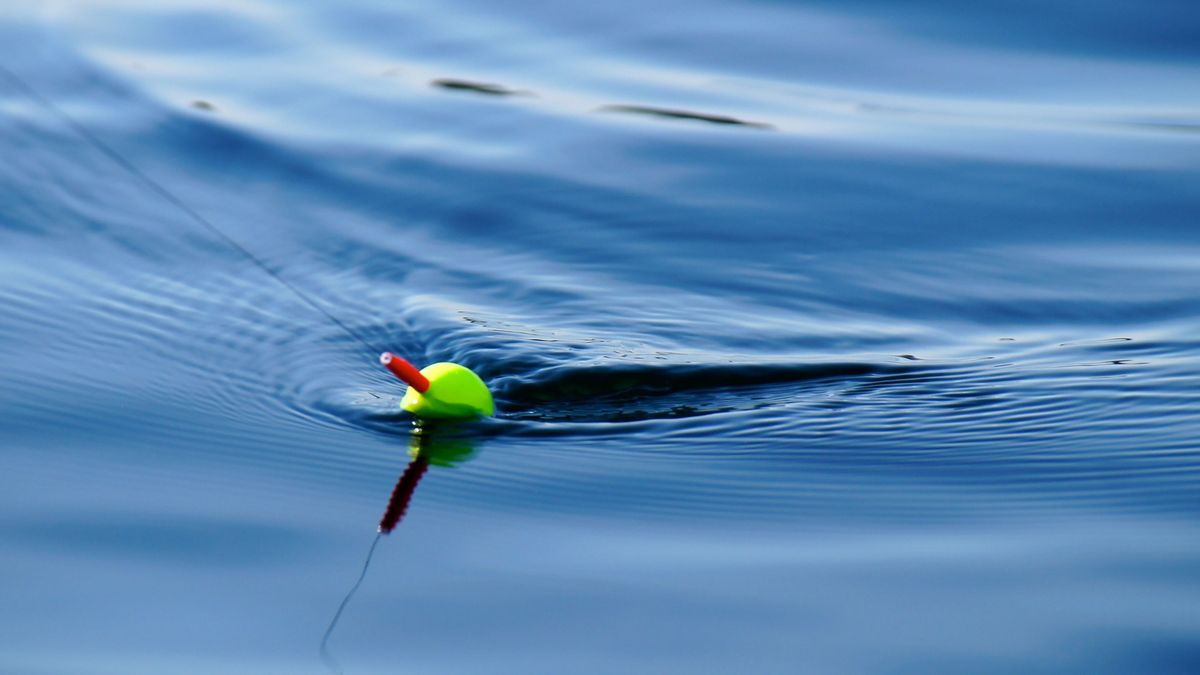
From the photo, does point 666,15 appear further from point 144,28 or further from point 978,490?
point 978,490

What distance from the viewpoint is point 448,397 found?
2.36 m

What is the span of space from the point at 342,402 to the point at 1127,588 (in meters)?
1.31

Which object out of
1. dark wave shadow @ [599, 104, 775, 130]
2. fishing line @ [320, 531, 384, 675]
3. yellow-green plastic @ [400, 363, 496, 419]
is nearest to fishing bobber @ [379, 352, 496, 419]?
yellow-green plastic @ [400, 363, 496, 419]

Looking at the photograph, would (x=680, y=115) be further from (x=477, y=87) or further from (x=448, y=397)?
(x=448, y=397)

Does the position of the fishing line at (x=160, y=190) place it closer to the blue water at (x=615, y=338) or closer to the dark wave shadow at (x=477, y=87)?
the blue water at (x=615, y=338)

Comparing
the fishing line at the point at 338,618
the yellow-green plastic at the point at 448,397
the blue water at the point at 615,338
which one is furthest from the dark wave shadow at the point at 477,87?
the fishing line at the point at 338,618

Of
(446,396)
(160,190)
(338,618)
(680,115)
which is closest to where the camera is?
(338,618)

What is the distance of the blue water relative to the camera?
1.76 metres

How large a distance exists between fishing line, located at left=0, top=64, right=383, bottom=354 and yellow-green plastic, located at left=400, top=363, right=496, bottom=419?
17.6 inches

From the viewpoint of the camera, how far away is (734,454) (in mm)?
2312

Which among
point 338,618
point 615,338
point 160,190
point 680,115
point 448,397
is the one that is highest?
point 680,115

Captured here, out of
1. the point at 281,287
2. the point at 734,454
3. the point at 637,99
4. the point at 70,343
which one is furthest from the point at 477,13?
the point at 734,454

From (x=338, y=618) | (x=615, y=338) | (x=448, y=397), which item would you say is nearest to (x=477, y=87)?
(x=615, y=338)

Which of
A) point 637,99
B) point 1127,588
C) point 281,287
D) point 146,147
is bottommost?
point 1127,588
